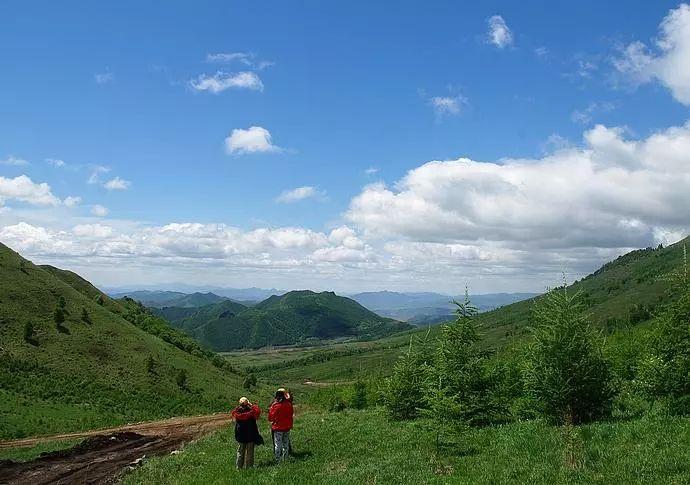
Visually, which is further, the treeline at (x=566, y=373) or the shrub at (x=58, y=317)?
the shrub at (x=58, y=317)

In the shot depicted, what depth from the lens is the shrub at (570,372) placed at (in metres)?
21.1

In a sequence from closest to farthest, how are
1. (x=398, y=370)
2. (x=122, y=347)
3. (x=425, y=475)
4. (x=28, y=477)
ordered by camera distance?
(x=425, y=475)
(x=28, y=477)
(x=398, y=370)
(x=122, y=347)

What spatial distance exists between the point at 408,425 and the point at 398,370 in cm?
584

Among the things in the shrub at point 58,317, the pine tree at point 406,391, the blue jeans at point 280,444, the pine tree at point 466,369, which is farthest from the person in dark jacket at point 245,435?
the shrub at point 58,317

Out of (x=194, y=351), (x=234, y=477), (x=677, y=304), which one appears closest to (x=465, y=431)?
(x=234, y=477)

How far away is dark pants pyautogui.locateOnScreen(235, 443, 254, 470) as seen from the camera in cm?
2030

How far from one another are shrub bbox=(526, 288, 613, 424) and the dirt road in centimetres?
1938

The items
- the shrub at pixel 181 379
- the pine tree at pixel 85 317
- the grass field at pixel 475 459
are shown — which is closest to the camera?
the grass field at pixel 475 459

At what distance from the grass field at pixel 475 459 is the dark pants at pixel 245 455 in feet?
1.93

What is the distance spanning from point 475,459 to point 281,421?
786 cm

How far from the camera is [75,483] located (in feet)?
75.3

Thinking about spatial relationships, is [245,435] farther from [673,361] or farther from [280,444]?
[673,361]

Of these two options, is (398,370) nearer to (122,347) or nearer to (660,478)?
(660,478)

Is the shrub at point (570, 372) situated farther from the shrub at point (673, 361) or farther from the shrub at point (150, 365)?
the shrub at point (150, 365)
